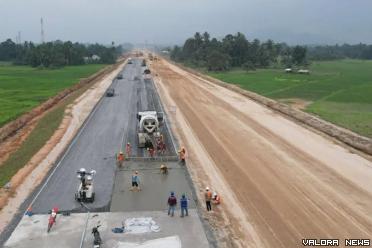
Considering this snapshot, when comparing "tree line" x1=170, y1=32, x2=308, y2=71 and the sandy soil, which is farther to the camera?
"tree line" x1=170, y1=32, x2=308, y2=71

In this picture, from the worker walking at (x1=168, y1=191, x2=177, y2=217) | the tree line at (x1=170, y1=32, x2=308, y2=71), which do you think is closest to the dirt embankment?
the worker walking at (x1=168, y1=191, x2=177, y2=217)

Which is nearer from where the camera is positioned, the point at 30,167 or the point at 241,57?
the point at 30,167

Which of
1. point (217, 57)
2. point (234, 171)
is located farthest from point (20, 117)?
point (217, 57)

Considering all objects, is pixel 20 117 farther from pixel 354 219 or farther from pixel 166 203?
pixel 354 219

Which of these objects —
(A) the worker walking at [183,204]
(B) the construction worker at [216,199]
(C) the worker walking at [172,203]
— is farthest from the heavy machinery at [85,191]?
(B) the construction worker at [216,199]

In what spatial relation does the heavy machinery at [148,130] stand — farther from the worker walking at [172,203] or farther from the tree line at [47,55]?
the tree line at [47,55]

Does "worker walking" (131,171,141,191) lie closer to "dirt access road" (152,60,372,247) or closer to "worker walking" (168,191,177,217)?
"worker walking" (168,191,177,217)
